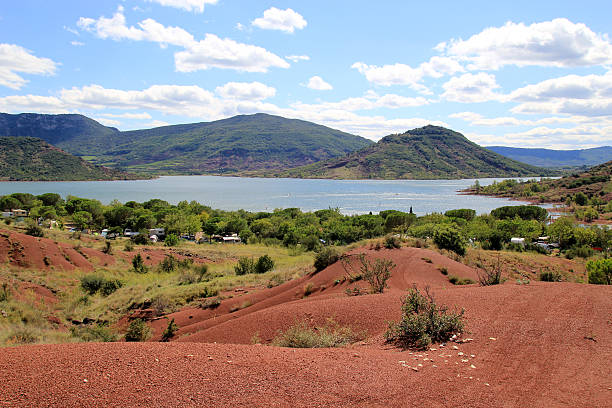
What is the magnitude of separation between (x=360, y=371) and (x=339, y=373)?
0.35 metres

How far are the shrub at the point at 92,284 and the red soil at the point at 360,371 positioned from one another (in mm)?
15966

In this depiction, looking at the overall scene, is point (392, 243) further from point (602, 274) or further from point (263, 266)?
point (263, 266)

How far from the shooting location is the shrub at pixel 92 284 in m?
21.5

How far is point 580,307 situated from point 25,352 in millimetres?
11597

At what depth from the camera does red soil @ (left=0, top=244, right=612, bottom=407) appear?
514cm

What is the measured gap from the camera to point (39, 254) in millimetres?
25031

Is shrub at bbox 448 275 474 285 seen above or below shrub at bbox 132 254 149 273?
above

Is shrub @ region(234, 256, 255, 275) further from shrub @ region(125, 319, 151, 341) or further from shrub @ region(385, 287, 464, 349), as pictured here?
shrub @ region(385, 287, 464, 349)

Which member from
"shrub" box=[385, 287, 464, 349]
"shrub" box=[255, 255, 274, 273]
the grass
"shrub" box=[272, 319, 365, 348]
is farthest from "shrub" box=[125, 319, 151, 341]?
"shrub" box=[255, 255, 274, 273]

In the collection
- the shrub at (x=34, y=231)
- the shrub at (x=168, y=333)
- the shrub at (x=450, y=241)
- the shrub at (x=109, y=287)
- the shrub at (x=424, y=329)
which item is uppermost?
the shrub at (x=424, y=329)

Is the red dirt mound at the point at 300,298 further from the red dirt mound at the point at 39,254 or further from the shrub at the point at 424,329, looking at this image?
the red dirt mound at the point at 39,254

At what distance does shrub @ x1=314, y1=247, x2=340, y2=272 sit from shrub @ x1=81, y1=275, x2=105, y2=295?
A: 13.0 metres

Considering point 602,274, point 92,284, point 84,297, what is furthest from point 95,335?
point 602,274

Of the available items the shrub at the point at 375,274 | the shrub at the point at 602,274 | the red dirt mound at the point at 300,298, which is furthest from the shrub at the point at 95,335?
the shrub at the point at 602,274
